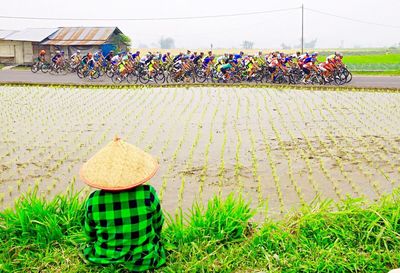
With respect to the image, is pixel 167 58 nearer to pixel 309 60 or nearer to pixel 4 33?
pixel 309 60

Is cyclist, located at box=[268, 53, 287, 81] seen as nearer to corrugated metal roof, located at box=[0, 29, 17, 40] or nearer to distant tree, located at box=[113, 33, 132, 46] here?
distant tree, located at box=[113, 33, 132, 46]

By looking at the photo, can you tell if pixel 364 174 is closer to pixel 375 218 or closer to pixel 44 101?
pixel 375 218

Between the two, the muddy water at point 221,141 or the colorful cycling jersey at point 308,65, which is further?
the colorful cycling jersey at point 308,65

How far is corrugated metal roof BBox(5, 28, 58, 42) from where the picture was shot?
25233mm

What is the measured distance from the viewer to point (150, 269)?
2.84 meters

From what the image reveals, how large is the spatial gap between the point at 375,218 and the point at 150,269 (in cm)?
169

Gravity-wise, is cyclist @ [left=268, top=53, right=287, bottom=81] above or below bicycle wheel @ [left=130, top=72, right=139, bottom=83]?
above

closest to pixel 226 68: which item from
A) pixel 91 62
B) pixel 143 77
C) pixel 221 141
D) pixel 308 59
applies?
pixel 308 59

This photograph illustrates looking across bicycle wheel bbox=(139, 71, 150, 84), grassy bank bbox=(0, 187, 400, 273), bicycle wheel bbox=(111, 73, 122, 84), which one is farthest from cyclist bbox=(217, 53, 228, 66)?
grassy bank bbox=(0, 187, 400, 273)

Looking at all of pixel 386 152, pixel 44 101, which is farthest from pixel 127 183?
pixel 44 101

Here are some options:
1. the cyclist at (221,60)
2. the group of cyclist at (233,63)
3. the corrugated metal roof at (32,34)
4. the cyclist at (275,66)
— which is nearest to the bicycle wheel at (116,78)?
the group of cyclist at (233,63)

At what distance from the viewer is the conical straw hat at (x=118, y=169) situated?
254 cm

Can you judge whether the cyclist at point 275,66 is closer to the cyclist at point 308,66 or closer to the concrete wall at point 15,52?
the cyclist at point 308,66

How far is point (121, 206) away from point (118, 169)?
23 centimetres
